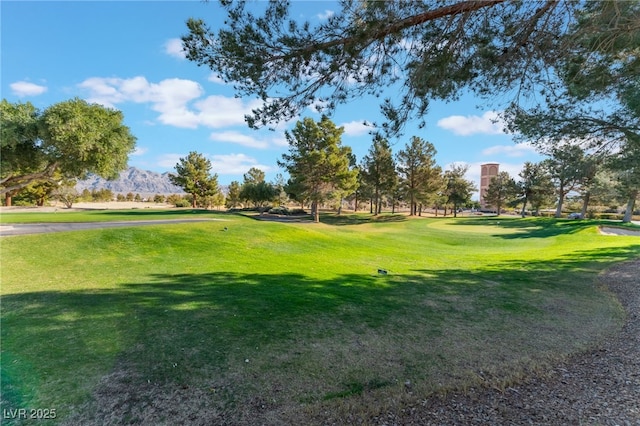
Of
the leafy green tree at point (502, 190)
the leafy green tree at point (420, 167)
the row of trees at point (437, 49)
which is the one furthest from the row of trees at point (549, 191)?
the row of trees at point (437, 49)

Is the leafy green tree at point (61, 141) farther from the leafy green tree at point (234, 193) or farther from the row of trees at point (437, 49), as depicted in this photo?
the leafy green tree at point (234, 193)

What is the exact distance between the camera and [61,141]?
484 inches

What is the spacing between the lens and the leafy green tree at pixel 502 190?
166ft

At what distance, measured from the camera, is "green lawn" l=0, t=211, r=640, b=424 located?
10.1ft

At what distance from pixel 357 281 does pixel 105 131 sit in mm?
12956

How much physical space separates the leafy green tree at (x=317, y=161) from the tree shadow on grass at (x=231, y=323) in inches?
1012

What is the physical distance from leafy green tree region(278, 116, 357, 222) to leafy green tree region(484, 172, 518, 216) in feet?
102

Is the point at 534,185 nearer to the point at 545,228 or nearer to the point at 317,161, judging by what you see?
the point at 545,228

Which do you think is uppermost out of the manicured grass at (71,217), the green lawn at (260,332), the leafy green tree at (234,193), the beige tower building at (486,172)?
the beige tower building at (486,172)

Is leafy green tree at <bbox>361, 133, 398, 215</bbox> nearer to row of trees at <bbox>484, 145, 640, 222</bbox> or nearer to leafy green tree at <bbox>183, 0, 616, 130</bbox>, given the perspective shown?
row of trees at <bbox>484, 145, 640, 222</bbox>

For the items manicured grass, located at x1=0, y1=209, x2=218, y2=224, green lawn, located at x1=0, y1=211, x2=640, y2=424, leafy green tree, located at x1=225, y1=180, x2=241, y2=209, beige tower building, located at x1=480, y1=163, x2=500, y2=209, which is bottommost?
green lawn, located at x1=0, y1=211, x2=640, y2=424

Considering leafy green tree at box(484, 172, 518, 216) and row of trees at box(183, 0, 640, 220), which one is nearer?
row of trees at box(183, 0, 640, 220)

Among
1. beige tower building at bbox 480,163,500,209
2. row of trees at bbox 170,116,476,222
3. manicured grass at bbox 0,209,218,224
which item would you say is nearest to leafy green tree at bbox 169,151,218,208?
row of trees at bbox 170,116,476,222

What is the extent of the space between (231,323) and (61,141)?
1245 cm
